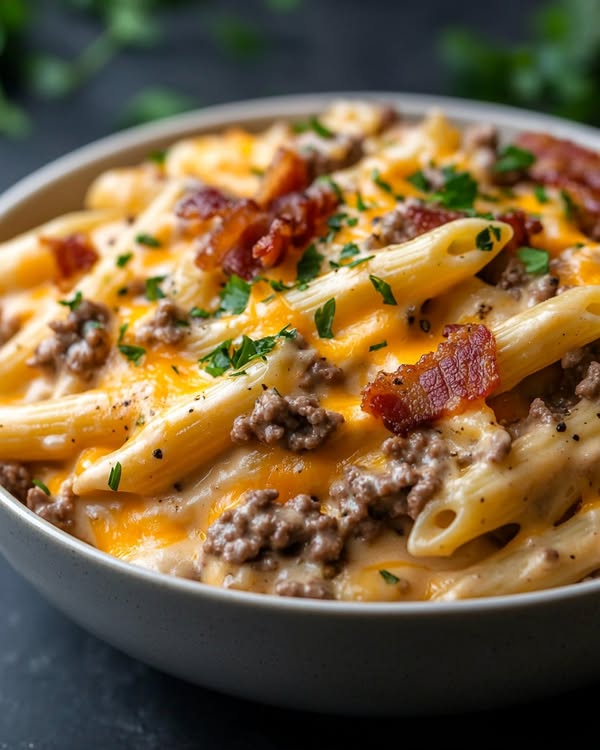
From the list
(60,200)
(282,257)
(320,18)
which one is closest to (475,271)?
(282,257)

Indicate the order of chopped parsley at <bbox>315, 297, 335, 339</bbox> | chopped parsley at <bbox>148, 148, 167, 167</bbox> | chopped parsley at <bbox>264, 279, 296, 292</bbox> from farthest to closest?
chopped parsley at <bbox>148, 148, 167, 167</bbox>
chopped parsley at <bbox>264, 279, 296, 292</bbox>
chopped parsley at <bbox>315, 297, 335, 339</bbox>

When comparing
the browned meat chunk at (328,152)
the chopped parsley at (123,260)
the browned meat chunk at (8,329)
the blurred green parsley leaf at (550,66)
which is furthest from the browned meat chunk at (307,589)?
the blurred green parsley leaf at (550,66)

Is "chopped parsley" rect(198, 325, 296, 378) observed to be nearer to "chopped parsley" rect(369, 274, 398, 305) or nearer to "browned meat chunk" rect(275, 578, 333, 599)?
"chopped parsley" rect(369, 274, 398, 305)

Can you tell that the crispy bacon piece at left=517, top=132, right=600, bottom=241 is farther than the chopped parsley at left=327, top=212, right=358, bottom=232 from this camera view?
Yes

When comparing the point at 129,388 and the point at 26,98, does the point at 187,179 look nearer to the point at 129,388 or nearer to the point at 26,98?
the point at 129,388

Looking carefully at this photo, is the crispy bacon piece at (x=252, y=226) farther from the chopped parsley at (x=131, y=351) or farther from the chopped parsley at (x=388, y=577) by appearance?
the chopped parsley at (x=388, y=577)

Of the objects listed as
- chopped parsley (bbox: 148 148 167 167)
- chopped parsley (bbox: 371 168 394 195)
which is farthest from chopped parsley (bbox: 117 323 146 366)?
chopped parsley (bbox: 148 148 167 167)
